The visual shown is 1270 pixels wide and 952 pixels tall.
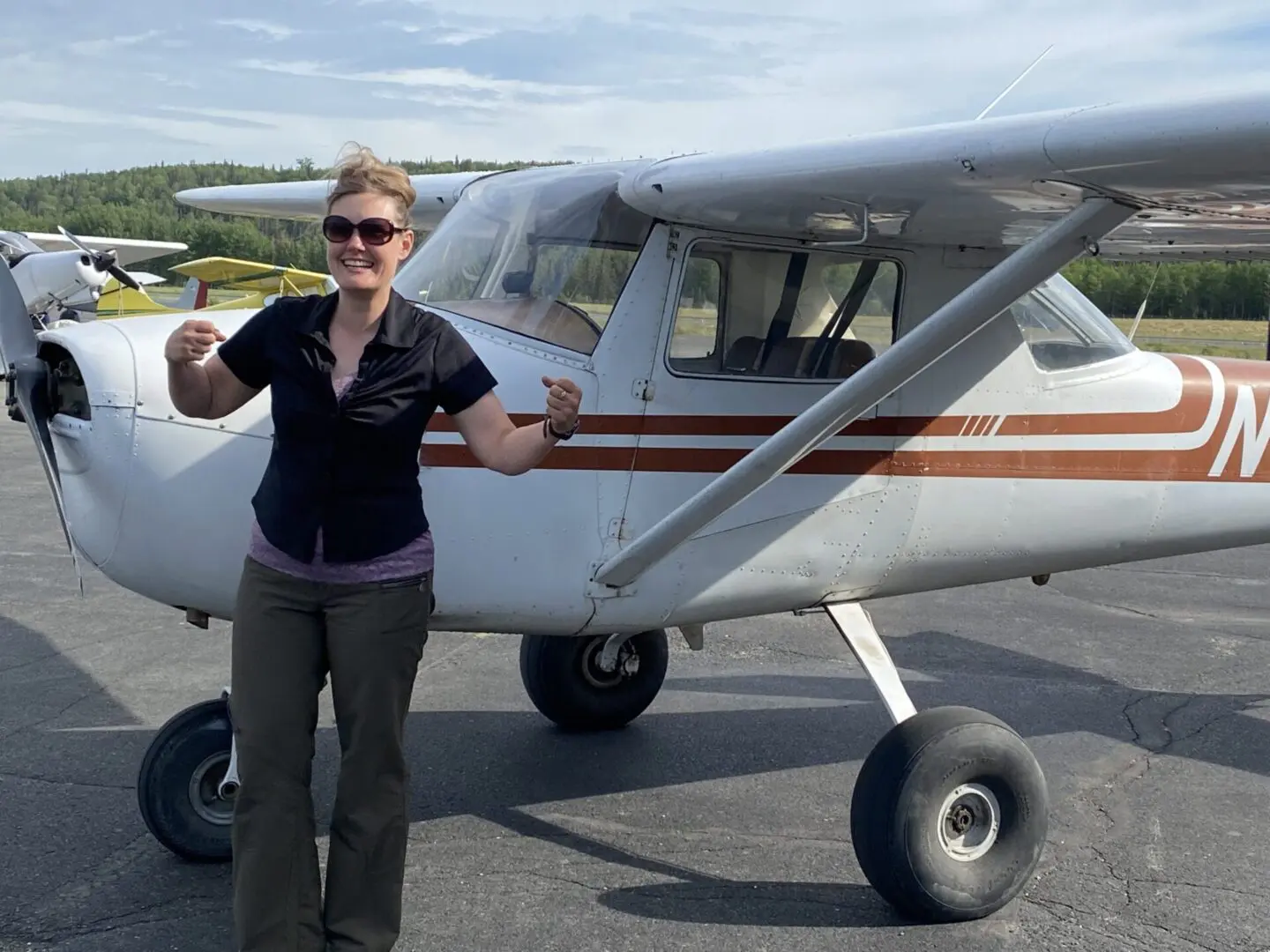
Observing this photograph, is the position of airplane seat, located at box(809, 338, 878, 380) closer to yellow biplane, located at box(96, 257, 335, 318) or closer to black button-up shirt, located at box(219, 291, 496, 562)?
black button-up shirt, located at box(219, 291, 496, 562)

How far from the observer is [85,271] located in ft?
68.6

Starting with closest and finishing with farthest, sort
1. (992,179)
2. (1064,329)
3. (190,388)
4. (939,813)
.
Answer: (190,388) < (992,179) < (939,813) < (1064,329)

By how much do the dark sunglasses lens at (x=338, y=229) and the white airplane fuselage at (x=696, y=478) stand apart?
3.18 feet

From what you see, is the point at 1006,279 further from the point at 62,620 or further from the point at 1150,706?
the point at 62,620

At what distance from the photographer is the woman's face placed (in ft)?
8.48

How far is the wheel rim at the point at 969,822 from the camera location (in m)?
3.67

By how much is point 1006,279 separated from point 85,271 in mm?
20700

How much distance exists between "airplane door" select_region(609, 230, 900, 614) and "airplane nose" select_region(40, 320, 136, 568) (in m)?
1.42

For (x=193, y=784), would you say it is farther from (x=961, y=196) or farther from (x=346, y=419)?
(x=961, y=196)

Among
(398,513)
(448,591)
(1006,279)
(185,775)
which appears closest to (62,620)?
(185,775)

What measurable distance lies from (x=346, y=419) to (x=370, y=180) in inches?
20.3

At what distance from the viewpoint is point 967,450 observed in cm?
408

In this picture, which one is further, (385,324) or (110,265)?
(110,265)

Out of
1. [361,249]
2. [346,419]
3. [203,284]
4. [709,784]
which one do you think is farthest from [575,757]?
[203,284]
